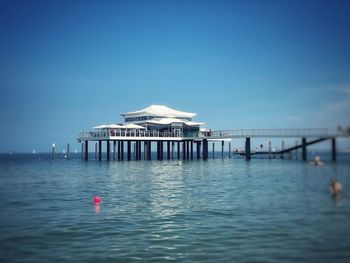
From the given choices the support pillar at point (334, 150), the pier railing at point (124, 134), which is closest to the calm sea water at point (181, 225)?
the support pillar at point (334, 150)

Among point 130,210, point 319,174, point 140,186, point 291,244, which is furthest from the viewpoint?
point 319,174

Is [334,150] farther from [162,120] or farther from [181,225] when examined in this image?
[181,225]

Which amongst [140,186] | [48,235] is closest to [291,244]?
[48,235]

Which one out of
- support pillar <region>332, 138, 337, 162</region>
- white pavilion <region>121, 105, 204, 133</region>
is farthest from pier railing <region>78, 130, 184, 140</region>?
support pillar <region>332, 138, 337, 162</region>

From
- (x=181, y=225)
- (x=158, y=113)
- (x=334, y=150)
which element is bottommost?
(x=181, y=225)

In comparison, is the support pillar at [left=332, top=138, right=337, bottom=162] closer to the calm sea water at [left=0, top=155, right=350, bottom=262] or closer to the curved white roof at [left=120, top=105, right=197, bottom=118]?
the calm sea water at [left=0, top=155, right=350, bottom=262]

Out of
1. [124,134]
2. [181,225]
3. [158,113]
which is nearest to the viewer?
[181,225]

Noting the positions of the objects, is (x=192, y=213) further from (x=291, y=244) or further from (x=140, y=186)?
(x=140, y=186)

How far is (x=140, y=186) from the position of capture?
3019 centimetres

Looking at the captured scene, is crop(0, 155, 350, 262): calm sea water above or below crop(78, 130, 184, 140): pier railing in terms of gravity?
below

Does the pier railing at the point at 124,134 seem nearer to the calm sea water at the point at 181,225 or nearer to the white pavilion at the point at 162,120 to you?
the white pavilion at the point at 162,120

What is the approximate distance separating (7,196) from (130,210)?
10.5 metres

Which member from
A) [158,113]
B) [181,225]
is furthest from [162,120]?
[181,225]

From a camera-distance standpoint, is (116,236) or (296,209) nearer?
(116,236)
